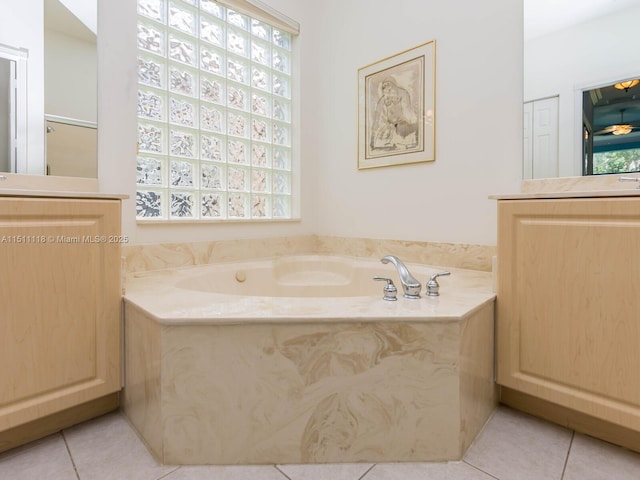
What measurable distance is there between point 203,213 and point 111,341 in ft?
3.30

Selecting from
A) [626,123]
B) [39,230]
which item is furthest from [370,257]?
[39,230]

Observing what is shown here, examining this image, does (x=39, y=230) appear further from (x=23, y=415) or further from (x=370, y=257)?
(x=370, y=257)

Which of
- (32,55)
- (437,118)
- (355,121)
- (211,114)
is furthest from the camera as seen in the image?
(355,121)

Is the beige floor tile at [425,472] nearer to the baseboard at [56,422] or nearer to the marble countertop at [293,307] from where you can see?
the marble countertop at [293,307]

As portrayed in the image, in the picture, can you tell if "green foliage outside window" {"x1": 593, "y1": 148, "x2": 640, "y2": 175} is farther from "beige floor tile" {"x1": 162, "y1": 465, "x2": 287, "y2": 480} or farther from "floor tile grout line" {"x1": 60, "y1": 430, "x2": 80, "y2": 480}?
"floor tile grout line" {"x1": 60, "y1": 430, "x2": 80, "y2": 480}

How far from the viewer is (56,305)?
3.51ft

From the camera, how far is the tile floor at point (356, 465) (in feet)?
3.19

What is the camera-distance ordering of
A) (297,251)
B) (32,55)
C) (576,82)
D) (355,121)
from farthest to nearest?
→ (297,251), (355,121), (576,82), (32,55)

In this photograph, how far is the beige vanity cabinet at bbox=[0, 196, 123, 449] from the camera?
990 millimetres

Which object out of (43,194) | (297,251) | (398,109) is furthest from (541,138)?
(43,194)

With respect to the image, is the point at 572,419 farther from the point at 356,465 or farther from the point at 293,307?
the point at 293,307

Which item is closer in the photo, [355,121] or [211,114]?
[211,114]

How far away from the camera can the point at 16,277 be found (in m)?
1.00

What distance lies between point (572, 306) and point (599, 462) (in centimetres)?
47
